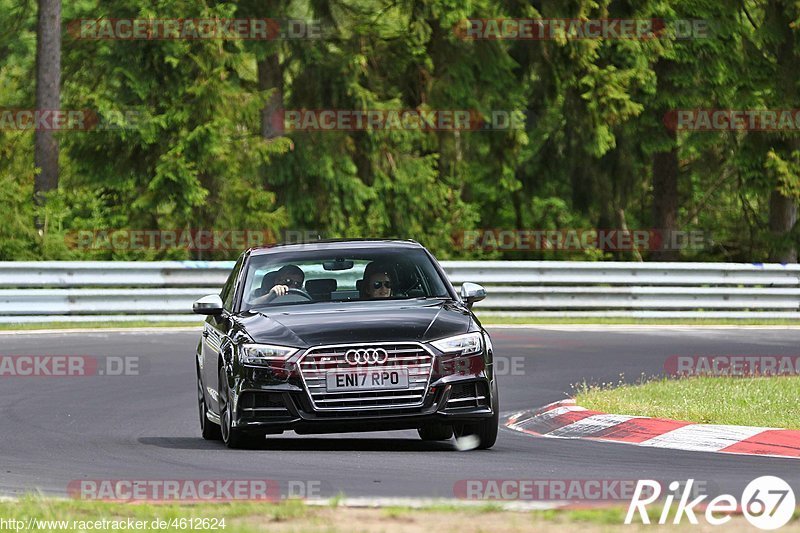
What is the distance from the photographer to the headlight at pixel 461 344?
1136 centimetres

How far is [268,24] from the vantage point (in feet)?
113

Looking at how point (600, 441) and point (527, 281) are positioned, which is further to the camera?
point (527, 281)

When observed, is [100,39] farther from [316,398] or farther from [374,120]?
[316,398]

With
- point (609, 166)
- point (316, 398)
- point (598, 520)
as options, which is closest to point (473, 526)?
point (598, 520)

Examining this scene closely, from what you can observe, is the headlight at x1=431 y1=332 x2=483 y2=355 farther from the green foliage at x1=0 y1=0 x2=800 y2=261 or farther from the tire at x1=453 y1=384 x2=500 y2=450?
the green foliage at x1=0 y1=0 x2=800 y2=261

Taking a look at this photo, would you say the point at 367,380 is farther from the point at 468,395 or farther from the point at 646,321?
the point at 646,321

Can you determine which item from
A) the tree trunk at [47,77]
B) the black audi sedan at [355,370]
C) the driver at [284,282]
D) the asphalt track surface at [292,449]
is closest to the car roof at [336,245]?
the driver at [284,282]

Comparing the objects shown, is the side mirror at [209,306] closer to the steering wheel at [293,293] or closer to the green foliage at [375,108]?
the steering wheel at [293,293]

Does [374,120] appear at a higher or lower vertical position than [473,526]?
higher

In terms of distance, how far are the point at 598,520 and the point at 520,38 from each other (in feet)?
96.0

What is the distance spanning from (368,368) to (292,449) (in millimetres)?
1135

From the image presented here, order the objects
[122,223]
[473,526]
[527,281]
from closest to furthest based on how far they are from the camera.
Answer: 1. [473,526]
2. [527,281]
3. [122,223]

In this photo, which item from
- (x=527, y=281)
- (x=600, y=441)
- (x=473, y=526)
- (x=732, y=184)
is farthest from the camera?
(x=732, y=184)

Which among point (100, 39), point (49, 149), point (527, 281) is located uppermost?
point (100, 39)
